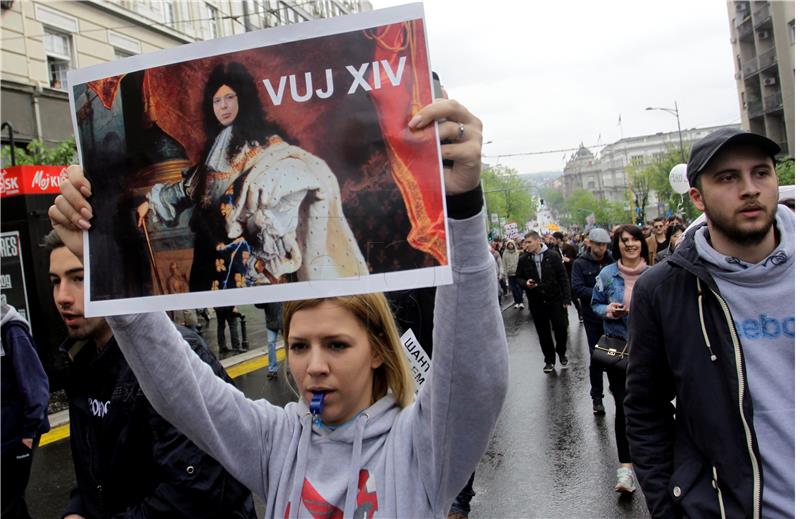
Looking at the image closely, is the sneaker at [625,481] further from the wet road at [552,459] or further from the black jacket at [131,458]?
the black jacket at [131,458]

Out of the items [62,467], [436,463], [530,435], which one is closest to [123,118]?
[436,463]

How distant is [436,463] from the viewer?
1.52 metres

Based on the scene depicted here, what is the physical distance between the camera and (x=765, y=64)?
47250 mm

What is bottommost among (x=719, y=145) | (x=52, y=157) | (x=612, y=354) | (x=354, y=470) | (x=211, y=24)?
(x=612, y=354)

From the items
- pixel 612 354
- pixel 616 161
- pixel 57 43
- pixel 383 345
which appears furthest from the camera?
pixel 616 161

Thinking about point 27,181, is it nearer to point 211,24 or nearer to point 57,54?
point 57,54

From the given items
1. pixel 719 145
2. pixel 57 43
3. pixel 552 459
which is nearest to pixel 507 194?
pixel 57 43

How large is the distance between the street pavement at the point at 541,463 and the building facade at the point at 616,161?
4323 inches

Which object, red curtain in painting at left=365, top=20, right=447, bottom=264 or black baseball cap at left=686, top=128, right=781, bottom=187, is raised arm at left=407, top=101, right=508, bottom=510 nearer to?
red curtain in painting at left=365, top=20, right=447, bottom=264

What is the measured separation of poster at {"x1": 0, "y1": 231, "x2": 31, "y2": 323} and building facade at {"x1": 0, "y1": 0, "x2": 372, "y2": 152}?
5.32 m

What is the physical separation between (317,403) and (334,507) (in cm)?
26

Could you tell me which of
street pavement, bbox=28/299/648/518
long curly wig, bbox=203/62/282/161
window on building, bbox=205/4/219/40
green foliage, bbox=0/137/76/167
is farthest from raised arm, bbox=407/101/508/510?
window on building, bbox=205/4/219/40

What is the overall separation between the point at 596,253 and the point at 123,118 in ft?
21.3

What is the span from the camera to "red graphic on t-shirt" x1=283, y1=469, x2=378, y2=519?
1558 mm
